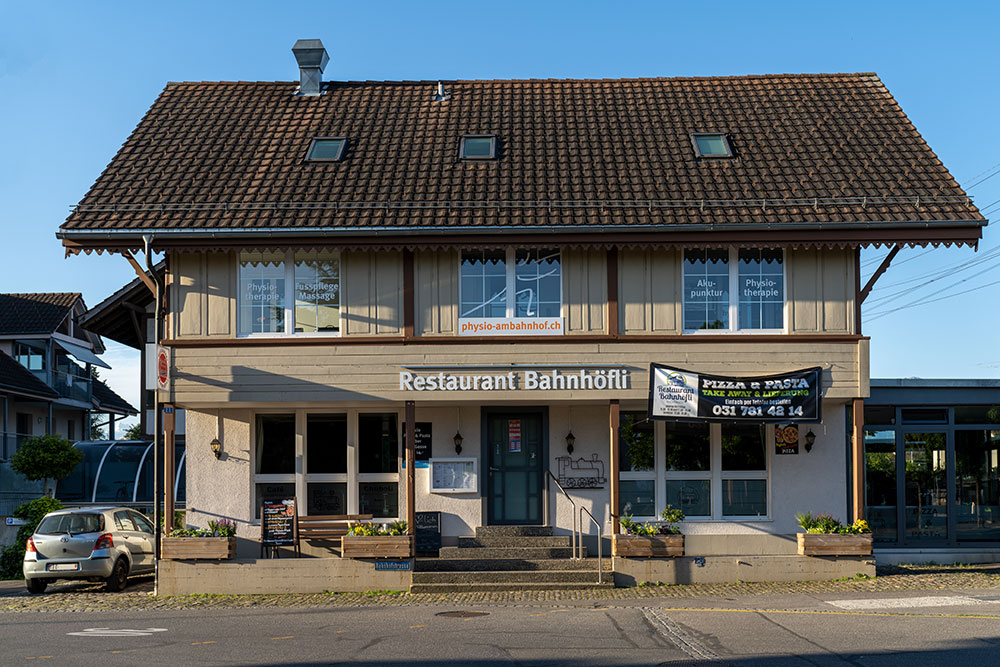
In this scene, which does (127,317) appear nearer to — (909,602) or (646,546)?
(646,546)

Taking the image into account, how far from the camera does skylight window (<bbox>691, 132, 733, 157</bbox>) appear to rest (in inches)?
742

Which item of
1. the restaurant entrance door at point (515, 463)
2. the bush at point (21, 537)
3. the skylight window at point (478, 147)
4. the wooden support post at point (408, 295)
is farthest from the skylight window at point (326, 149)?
the bush at point (21, 537)

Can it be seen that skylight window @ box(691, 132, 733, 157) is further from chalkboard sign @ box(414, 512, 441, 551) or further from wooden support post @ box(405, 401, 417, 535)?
chalkboard sign @ box(414, 512, 441, 551)

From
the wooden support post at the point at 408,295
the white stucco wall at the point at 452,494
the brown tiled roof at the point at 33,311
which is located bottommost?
the white stucco wall at the point at 452,494

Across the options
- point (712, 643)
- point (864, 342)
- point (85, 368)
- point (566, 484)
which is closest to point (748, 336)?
point (864, 342)

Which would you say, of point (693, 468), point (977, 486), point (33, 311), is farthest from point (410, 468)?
point (33, 311)

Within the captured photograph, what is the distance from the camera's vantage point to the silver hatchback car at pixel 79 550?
1802cm

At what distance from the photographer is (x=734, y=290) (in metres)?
17.5

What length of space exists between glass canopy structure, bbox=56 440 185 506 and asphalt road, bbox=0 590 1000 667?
16192mm

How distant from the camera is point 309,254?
58.2ft

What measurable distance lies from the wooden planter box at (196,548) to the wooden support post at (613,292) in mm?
6710

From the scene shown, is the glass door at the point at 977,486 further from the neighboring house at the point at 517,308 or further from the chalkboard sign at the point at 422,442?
the chalkboard sign at the point at 422,442

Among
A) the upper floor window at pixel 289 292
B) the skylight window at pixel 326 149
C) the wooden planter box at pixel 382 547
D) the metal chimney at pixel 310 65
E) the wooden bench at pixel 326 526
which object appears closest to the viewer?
A: the wooden planter box at pixel 382 547

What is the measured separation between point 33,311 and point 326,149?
102 ft
